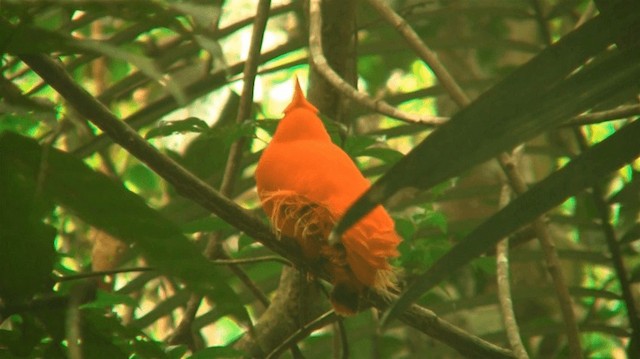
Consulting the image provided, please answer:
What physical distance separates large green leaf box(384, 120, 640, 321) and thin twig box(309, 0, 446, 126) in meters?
0.59

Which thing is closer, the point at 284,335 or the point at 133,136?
the point at 133,136

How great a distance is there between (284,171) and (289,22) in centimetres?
208

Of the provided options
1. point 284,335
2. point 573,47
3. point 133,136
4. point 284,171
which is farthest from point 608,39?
point 284,335

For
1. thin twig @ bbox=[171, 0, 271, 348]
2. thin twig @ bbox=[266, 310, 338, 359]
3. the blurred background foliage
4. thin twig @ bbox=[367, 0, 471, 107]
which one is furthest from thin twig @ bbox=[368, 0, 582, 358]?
thin twig @ bbox=[266, 310, 338, 359]

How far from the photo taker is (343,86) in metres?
1.46

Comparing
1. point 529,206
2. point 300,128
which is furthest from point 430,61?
point 529,206

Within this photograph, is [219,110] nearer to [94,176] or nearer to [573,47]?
[94,176]

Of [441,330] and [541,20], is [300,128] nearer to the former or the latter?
[441,330]

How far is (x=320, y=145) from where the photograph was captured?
1.36 metres

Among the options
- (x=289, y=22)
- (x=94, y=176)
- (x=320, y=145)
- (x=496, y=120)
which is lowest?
(x=496, y=120)

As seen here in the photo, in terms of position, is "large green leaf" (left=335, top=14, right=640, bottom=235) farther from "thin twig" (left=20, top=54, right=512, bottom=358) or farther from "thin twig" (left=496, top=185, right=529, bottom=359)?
"thin twig" (left=496, top=185, right=529, bottom=359)

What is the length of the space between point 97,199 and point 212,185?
133 cm

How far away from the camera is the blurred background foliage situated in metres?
0.78

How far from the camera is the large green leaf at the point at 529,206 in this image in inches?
26.9
